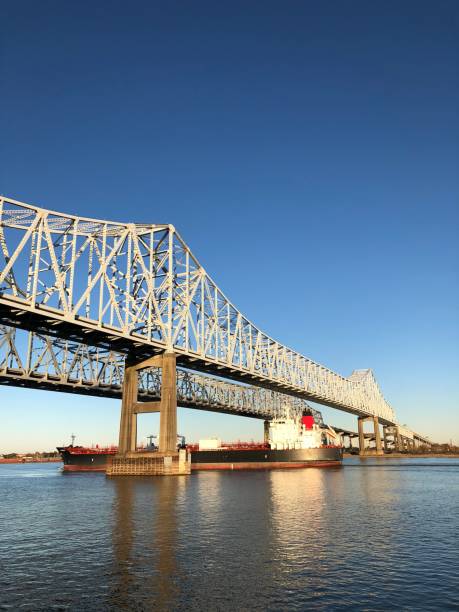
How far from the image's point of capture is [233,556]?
21.7 metres

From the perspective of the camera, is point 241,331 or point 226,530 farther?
point 241,331

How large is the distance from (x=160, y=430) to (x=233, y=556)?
5321cm

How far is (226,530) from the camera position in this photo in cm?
2795

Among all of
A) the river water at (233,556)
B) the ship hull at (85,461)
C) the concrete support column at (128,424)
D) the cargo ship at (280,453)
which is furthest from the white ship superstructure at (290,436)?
the river water at (233,556)

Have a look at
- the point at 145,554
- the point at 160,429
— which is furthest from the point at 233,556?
the point at 160,429

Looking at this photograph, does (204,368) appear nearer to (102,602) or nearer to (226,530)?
(226,530)

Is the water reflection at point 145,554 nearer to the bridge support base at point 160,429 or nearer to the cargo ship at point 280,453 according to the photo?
the bridge support base at point 160,429

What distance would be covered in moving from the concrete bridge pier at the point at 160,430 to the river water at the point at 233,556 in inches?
1272

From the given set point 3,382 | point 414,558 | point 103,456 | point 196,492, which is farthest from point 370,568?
point 103,456

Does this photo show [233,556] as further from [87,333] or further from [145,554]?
[87,333]

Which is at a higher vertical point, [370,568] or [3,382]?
[3,382]

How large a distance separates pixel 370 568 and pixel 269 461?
77.7 meters

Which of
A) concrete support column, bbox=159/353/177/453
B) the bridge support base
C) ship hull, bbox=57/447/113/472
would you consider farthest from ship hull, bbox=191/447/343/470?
concrete support column, bbox=159/353/177/453

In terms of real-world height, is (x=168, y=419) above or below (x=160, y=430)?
above
